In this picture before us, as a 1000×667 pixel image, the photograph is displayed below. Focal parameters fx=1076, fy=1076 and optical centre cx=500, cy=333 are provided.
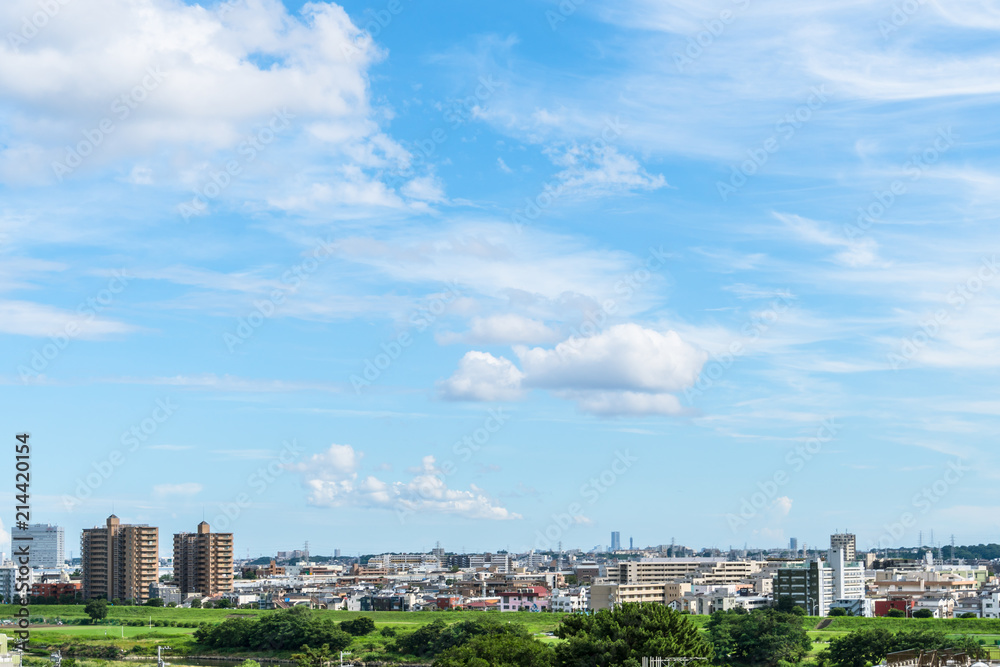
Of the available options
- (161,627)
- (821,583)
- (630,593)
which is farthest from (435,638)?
(821,583)

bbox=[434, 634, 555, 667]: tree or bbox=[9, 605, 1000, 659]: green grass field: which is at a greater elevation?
bbox=[434, 634, 555, 667]: tree

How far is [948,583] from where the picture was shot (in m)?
83.1

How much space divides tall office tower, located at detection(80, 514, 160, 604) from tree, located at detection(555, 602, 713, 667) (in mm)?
67818

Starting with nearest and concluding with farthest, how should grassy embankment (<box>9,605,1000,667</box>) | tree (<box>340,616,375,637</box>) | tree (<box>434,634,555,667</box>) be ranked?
tree (<box>434,634,555,667</box>) → grassy embankment (<box>9,605,1000,667</box>) → tree (<box>340,616,375,637</box>)

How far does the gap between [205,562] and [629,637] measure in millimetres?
74127

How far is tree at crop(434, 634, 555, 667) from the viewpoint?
2425cm

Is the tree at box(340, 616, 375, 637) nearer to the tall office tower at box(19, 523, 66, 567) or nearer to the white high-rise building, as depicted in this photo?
the white high-rise building

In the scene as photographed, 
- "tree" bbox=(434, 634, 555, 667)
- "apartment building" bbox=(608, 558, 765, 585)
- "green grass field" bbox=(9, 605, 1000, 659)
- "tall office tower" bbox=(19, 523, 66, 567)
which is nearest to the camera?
"tree" bbox=(434, 634, 555, 667)

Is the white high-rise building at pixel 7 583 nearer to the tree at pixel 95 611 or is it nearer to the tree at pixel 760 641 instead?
the tree at pixel 95 611

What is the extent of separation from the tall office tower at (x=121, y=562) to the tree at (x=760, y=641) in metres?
51.8

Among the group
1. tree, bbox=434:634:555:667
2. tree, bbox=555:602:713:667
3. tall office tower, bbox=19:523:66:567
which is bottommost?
tall office tower, bbox=19:523:66:567

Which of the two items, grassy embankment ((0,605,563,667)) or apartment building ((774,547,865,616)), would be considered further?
apartment building ((774,547,865,616))

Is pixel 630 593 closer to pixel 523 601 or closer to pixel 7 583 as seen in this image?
pixel 523 601

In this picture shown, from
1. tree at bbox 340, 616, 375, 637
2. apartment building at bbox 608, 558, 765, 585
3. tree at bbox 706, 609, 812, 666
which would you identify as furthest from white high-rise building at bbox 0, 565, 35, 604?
tree at bbox 706, 609, 812, 666
